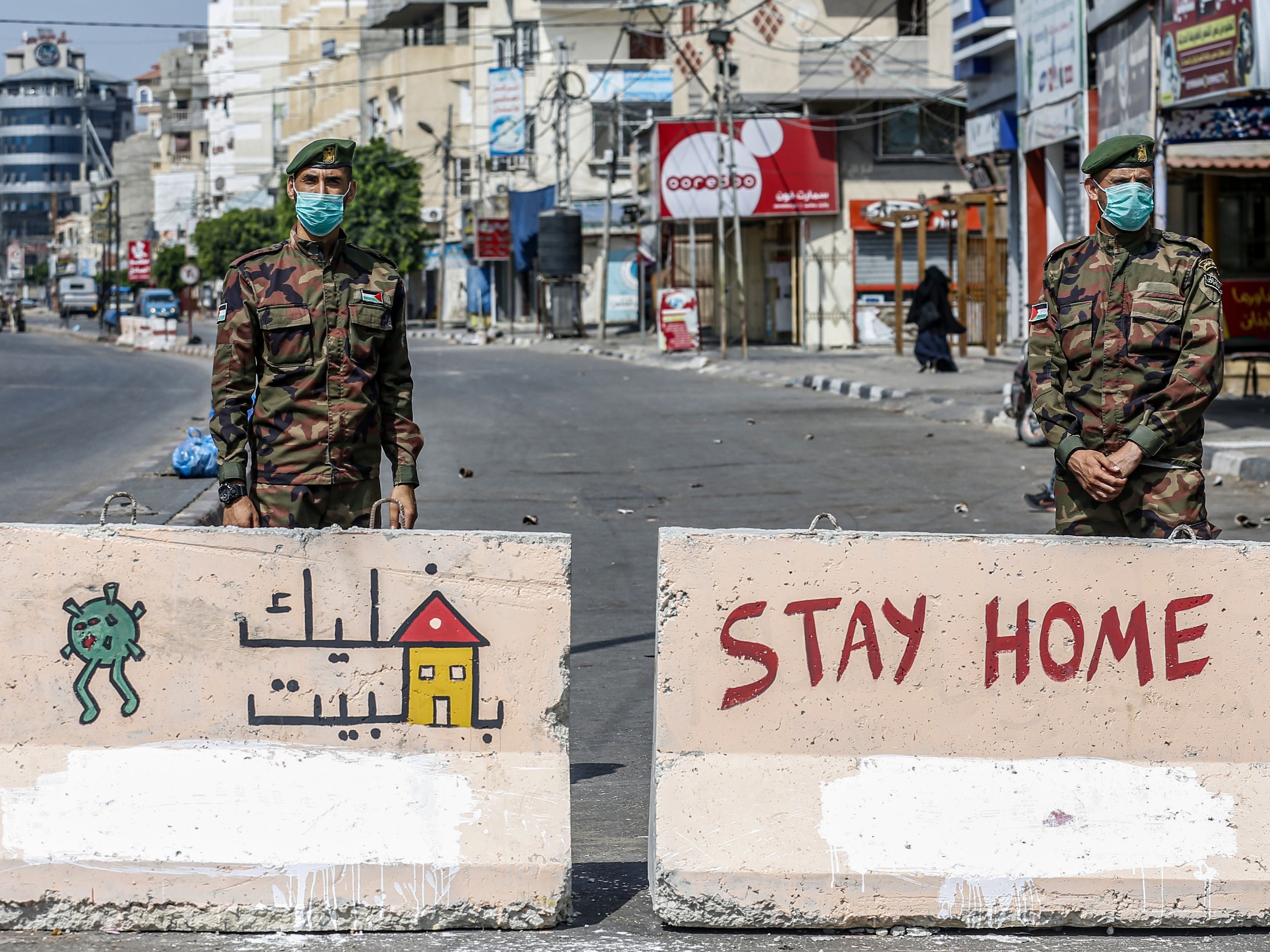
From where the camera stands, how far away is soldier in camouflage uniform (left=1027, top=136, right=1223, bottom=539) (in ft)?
16.5

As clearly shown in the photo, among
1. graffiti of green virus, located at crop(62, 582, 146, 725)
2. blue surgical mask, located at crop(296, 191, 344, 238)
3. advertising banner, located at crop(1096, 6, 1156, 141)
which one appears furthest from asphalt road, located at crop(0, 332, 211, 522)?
advertising banner, located at crop(1096, 6, 1156, 141)

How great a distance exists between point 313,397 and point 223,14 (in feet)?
501

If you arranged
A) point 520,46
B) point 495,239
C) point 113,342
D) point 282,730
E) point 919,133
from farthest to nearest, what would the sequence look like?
point 520,46, point 495,239, point 113,342, point 919,133, point 282,730

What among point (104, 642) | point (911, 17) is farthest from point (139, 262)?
point (104, 642)

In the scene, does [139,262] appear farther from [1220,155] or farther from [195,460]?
[195,460]

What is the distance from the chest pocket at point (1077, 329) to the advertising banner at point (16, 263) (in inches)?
6703

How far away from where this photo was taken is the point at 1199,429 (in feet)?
16.9

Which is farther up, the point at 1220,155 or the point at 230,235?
the point at 230,235

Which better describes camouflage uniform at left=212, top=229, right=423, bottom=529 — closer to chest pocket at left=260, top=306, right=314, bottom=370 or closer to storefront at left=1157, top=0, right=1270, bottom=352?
chest pocket at left=260, top=306, right=314, bottom=370

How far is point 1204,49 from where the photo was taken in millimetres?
16219

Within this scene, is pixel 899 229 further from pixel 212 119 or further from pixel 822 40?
pixel 212 119

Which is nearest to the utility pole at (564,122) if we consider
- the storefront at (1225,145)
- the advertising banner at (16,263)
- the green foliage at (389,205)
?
the green foliage at (389,205)

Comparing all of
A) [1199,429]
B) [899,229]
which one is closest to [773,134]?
[899,229]

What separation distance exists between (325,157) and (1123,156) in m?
2.34
